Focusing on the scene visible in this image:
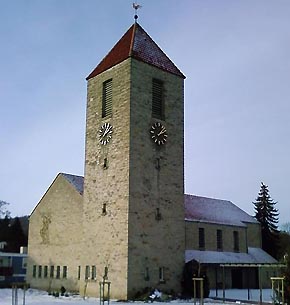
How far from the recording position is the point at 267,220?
51.0 m

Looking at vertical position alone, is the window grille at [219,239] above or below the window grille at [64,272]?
above

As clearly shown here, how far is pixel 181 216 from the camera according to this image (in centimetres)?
3409

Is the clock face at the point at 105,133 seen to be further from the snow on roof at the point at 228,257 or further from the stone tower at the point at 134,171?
the snow on roof at the point at 228,257

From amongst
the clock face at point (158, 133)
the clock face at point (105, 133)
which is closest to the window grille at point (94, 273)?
the clock face at point (105, 133)

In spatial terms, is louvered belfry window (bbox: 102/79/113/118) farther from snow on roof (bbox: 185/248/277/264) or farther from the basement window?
snow on roof (bbox: 185/248/277/264)

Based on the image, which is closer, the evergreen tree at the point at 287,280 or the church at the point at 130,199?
the evergreen tree at the point at 287,280

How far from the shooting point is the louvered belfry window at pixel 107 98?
113 ft

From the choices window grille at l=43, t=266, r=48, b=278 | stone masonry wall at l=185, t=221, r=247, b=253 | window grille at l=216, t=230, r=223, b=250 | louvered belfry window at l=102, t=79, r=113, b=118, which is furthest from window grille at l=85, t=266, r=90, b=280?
window grille at l=216, t=230, r=223, b=250

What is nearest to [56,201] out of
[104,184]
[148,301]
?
[104,184]

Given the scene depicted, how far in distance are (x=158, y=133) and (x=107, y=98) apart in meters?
4.49

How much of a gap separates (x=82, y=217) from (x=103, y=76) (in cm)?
1029

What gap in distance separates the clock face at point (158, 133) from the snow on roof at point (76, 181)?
7701 millimetres

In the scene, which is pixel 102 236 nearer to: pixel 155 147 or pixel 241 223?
pixel 155 147

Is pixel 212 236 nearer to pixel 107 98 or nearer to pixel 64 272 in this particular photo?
pixel 64 272
